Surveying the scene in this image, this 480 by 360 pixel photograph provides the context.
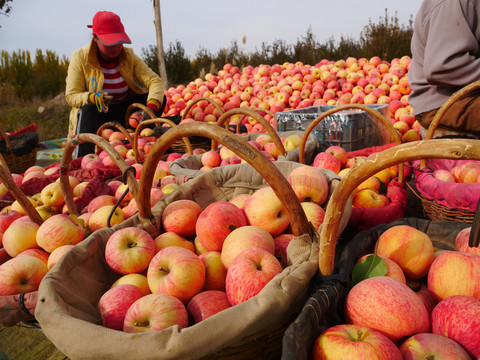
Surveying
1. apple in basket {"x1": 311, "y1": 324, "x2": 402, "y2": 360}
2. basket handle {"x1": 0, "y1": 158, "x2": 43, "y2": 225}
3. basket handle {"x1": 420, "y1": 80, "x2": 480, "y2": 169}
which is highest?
basket handle {"x1": 420, "y1": 80, "x2": 480, "y2": 169}

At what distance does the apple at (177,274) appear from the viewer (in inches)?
42.6

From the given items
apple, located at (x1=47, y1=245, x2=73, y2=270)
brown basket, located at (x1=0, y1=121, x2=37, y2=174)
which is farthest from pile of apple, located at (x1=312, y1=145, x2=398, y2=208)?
brown basket, located at (x1=0, y1=121, x2=37, y2=174)

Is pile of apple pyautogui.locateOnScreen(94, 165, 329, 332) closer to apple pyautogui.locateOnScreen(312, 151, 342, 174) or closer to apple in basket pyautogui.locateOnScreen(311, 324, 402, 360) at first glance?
apple in basket pyautogui.locateOnScreen(311, 324, 402, 360)

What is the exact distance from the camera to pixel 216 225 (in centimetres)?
135

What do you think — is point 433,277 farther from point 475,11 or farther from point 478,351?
point 475,11

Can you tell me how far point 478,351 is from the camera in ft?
2.72

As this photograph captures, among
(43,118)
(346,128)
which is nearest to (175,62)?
(43,118)

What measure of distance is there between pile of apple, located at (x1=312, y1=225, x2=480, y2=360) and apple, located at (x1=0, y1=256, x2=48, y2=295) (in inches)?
45.5

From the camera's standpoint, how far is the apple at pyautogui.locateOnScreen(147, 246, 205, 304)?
108 cm

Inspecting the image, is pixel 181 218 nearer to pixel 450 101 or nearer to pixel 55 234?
pixel 55 234

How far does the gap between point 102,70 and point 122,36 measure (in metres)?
0.66

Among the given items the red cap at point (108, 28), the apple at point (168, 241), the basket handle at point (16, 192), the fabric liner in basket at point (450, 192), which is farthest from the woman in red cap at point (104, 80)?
the fabric liner in basket at point (450, 192)

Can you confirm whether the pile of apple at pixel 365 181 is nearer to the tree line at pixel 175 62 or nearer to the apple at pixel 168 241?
the apple at pixel 168 241

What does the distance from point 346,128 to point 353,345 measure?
234cm
